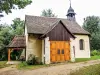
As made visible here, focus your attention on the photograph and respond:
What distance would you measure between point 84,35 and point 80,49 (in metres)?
2.72

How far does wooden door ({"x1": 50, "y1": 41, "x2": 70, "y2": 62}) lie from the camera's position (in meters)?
22.4

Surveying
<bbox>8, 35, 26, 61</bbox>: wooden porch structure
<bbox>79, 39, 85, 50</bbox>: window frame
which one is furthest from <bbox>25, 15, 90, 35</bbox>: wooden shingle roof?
<bbox>8, 35, 26, 61</bbox>: wooden porch structure

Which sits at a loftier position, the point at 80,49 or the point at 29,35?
the point at 29,35

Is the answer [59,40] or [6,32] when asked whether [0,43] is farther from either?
[59,40]

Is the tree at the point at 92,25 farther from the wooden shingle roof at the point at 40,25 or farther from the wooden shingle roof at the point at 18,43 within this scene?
the wooden shingle roof at the point at 18,43

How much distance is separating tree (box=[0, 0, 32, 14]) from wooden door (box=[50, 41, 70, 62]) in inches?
395

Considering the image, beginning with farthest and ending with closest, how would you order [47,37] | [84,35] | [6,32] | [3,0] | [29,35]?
[6,32], [84,35], [29,35], [47,37], [3,0]

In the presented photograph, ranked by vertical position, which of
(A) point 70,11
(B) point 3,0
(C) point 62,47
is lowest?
(C) point 62,47

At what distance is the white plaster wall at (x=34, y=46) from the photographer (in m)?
25.4

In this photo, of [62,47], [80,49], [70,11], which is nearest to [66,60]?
[62,47]

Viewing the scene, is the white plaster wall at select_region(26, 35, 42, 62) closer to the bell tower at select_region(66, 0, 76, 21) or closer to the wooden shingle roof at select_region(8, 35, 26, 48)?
the wooden shingle roof at select_region(8, 35, 26, 48)

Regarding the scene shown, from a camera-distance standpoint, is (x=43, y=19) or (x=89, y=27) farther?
(x=89, y=27)

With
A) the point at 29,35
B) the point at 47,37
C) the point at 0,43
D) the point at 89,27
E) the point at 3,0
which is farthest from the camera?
the point at 89,27

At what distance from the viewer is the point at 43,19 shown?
29656 mm
